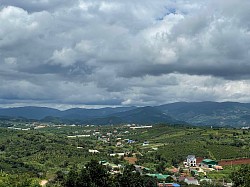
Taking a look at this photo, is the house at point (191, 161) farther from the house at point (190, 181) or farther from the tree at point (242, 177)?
the tree at point (242, 177)

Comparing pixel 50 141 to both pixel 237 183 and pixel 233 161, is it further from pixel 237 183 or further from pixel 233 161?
pixel 237 183

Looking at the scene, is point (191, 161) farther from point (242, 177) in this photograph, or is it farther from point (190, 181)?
point (242, 177)

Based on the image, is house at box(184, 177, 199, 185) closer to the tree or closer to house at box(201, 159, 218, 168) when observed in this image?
house at box(201, 159, 218, 168)

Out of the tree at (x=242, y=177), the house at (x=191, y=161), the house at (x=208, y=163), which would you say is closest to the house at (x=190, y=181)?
the house at (x=208, y=163)

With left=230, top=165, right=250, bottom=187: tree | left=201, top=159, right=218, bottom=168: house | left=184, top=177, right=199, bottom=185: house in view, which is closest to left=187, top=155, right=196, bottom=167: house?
left=201, top=159, right=218, bottom=168: house

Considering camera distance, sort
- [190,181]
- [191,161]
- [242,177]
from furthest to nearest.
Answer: [191,161] < [190,181] < [242,177]

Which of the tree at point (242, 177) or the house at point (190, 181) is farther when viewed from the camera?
the house at point (190, 181)

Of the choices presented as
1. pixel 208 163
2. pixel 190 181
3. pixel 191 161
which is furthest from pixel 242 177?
pixel 191 161

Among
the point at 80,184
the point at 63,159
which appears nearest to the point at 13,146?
the point at 63,159

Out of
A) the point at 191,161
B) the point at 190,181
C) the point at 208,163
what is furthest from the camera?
the point at 191,161

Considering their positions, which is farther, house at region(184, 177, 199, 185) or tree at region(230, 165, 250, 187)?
house at region(184, 177, 199, 185)

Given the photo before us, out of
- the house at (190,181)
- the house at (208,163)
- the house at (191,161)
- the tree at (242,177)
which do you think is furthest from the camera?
the house at (191,161)
